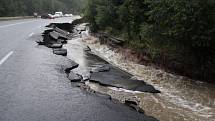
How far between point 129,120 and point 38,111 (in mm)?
1867

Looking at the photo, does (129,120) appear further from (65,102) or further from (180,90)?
(180,90)

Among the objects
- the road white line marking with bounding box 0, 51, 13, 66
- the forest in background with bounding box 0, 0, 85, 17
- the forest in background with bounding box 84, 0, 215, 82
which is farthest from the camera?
the forest in background with bounding box 0, 0, 85, 17

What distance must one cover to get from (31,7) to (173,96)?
86.6 m

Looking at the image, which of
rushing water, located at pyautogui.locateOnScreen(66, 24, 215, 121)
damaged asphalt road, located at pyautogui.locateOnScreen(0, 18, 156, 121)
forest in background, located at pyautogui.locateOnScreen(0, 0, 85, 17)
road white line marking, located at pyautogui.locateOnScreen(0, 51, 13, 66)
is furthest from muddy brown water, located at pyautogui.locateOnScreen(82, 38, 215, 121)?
forest in background, located at pyautogui.locateOnScreen(0, 0, 85, 17)

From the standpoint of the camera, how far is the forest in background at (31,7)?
6812 cm

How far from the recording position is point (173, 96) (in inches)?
413

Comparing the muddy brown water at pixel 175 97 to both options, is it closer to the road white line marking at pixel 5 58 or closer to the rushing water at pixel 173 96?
the rushing water at pixel 173 96

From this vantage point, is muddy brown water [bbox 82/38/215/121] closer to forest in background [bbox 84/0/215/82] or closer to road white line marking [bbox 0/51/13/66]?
forest in background [bbox 84/0/215/82]

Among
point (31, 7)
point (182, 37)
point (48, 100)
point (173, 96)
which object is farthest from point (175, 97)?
point (31, 7)

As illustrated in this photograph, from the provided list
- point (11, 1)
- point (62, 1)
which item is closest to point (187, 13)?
point (11, 1)

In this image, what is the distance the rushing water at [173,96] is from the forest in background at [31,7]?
32122 mm

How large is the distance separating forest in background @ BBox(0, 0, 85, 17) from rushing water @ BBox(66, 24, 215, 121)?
32.1 meters

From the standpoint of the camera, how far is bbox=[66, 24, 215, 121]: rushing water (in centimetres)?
853

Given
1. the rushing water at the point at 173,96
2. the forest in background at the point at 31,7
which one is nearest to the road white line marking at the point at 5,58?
the rushing water at the point at 173,96
